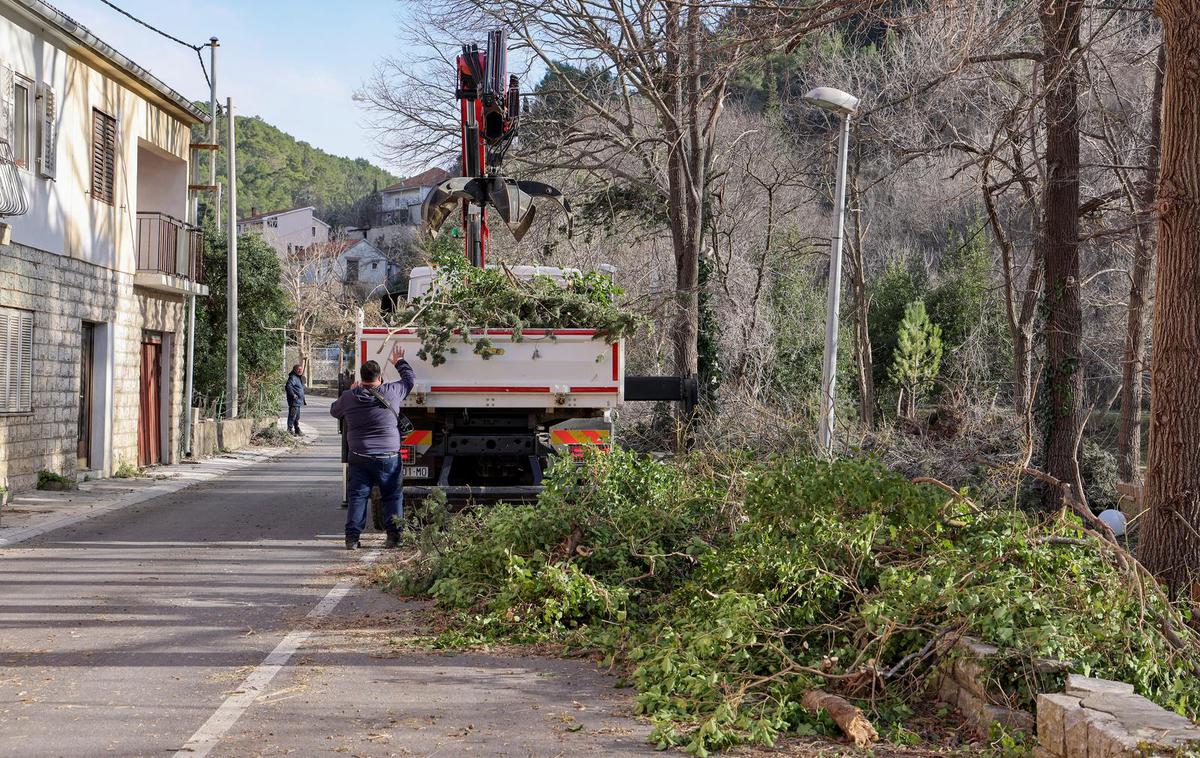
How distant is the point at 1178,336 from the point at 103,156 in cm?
1844

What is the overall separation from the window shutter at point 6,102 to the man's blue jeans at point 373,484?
7877 millimetres

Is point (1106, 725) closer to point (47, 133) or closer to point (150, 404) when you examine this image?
point (47, 133)

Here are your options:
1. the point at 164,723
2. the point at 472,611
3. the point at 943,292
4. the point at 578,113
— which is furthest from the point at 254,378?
the point at 164,723

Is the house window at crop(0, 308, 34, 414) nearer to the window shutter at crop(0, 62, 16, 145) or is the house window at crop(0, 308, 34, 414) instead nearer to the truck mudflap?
the window shutter at crop(0, 62, 16, 145)

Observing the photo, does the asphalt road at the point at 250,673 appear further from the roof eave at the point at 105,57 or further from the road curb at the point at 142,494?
the roof eave at the point at 105,57

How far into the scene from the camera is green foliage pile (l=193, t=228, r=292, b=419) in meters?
32.0

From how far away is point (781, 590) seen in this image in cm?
686

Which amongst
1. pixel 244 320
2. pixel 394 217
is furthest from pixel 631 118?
pixel 394 217

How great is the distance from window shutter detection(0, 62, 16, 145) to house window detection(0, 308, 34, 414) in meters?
2.39

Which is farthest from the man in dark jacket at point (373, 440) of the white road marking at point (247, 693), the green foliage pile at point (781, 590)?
the white road marking at point (247, 693)

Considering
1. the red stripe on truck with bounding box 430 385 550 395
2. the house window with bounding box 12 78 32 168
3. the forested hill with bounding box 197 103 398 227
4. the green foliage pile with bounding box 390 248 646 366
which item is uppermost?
the forested hill with bounding box 197 103 398 227

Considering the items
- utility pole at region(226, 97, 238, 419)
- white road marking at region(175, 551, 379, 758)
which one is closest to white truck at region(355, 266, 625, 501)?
white road marking at region(175, 551, 379, 758)

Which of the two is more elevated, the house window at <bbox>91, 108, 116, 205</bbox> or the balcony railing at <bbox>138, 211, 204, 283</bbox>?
the house window at <bbox>91, 108, 116, 205</bbox>

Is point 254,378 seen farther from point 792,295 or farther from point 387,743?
point 387,743
